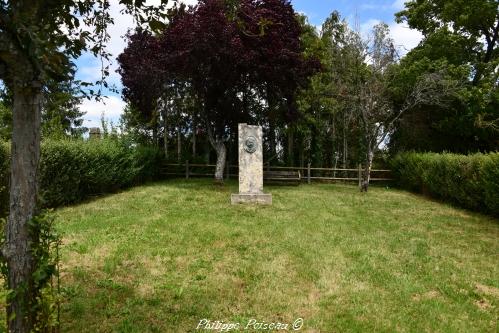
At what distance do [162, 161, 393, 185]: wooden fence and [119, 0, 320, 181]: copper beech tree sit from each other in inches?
91.2

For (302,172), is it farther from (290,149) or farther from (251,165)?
(251,165)

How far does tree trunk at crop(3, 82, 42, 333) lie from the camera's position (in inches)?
114

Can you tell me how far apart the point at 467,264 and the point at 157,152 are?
14.1m

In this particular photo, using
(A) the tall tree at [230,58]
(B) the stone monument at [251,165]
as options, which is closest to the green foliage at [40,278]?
(B) the stone monument at [251,165]

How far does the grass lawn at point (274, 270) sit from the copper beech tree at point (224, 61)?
6250 millimetres

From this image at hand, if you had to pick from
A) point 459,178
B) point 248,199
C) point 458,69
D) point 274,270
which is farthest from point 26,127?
point 458,69

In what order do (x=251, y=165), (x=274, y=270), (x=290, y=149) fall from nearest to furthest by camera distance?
(x=274, y=270) < (x=251, y=165) < (x=290, y=149)

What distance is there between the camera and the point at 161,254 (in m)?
6.55

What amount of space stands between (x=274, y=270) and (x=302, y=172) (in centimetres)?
1548

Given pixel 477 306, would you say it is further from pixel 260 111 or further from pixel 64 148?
pixel 260 111

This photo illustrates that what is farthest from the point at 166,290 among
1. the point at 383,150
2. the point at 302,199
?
the point at 383,150

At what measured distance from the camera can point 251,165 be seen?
39.3 ft

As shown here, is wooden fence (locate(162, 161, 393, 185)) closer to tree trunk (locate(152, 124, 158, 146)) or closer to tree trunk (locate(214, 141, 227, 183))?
tree trunk (locate(214, 141, 227, 183))

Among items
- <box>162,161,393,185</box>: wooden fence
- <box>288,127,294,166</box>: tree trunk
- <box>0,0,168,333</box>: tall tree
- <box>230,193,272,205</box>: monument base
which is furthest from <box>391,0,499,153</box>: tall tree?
<box>0,0,168,333</box>: tall tree
